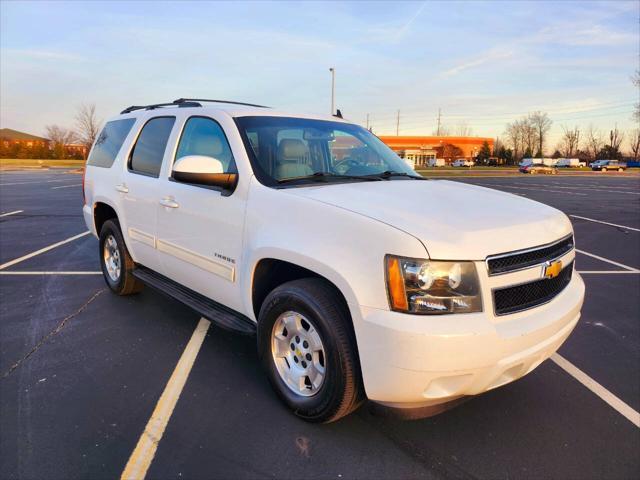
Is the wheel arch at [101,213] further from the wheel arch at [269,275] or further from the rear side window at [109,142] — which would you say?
the wheel arch at [269,275]

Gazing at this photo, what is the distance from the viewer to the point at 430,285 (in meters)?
2.20

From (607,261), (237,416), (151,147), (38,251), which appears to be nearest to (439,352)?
(237,416)

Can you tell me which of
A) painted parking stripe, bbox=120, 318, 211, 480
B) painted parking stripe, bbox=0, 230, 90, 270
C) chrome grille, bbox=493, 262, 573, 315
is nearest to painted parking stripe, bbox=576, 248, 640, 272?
chrome grille, bbox=493, 262, 573, 315

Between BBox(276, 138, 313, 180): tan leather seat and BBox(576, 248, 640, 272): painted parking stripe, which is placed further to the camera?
BBox(576, 248, 640, 272): painted parking stripe

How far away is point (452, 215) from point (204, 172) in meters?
1.58

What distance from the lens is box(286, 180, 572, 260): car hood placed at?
2.23 m

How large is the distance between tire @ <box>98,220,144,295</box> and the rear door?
0.69 feet

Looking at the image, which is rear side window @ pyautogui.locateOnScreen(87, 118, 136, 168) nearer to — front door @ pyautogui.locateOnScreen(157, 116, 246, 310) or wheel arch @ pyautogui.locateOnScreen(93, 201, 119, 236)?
wheel arch @ pyautogui.locateOnScreen(93, 201, 119, 236)

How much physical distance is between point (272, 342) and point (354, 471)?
0.93 metres

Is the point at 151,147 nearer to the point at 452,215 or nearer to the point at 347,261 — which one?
the point at 347,261

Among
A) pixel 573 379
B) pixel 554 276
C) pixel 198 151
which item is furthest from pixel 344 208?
pixel 573 379

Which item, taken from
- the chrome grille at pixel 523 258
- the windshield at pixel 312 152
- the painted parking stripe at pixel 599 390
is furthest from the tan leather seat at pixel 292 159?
the painted parking stripe at pixel 599 390

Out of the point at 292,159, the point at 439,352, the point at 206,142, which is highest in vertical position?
the point at 206,142

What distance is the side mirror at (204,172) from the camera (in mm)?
2988
